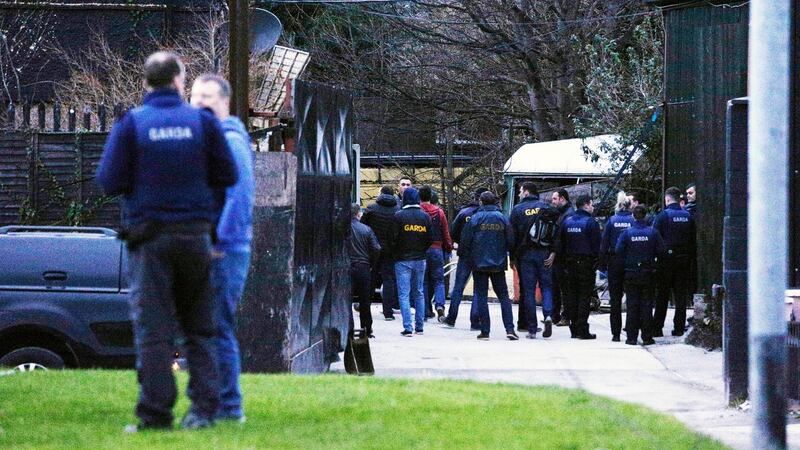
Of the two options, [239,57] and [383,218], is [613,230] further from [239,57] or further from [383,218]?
[239,57]

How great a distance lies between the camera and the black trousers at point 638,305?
57.2 feet

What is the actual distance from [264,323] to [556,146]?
17237 mm

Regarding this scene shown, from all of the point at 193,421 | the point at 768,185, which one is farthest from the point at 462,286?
the point at 193,421

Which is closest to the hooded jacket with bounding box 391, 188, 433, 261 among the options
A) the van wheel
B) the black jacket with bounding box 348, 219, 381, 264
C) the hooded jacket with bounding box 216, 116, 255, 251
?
the black jacket with bounding box 348, 219, 381, 264

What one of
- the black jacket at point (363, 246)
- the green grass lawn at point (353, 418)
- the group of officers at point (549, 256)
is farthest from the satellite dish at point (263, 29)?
the green grass lawn at point (353, 418)

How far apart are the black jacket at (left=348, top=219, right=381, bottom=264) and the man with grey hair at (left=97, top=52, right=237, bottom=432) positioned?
11018 millimetres

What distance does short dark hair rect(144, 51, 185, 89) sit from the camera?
21.2 feet

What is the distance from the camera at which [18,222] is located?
53.8ft

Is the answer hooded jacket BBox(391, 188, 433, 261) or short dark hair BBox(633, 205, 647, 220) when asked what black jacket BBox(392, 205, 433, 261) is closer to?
hooded jacket BBox(391, 188, 433, 261)

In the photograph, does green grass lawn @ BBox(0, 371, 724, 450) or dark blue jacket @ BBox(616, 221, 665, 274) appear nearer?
green grass lawn @ BBox(0, 371, 724, 450)

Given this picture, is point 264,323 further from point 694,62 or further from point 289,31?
point 289,31

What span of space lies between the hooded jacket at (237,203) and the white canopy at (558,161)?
2058cm

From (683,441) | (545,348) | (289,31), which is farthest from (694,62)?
(289,31)

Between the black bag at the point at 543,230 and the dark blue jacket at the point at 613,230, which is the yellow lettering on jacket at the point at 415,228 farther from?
the dark blue jacket at the point at 613,230
